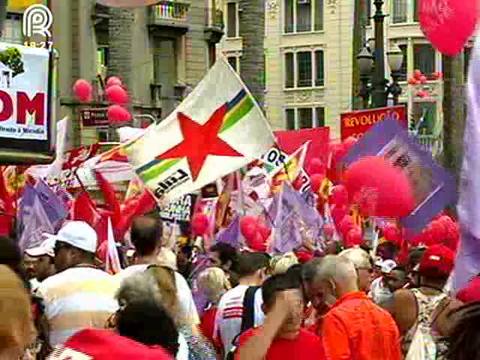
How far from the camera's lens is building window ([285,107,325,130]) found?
69250 millimetres

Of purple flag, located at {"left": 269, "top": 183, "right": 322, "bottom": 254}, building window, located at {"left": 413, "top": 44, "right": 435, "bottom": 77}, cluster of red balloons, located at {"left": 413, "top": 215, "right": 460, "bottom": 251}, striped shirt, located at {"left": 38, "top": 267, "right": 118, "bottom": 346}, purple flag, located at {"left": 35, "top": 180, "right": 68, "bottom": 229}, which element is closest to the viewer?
striped shirt, located at {"left": 38, "top": 267, "right": 118, "bottom": 346}

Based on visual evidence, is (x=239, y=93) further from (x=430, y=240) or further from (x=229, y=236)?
(x=229, y=236)

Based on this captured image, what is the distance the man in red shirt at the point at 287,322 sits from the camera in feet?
23.6

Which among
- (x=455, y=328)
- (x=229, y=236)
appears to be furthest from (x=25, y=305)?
(x=229, y=236)

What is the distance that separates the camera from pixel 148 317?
5.25 metres

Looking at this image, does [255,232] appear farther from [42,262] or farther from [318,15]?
[318,15]

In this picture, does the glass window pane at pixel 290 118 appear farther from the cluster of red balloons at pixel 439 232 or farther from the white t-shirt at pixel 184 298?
the white t-shirt at pixel 184 298

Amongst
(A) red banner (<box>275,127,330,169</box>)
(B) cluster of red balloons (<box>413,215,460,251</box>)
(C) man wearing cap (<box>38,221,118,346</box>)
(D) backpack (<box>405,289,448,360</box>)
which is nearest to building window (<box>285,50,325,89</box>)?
(A) red banner (<box>275,127,330,169</box>)

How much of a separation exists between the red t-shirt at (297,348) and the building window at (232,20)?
6212cm

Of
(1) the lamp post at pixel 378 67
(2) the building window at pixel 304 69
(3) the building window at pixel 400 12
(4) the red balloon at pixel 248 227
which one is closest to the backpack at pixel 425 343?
(4) the red balloon at pixel 248 227

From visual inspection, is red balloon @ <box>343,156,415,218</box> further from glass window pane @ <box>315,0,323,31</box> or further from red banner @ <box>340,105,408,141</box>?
glass window pane @ <box>315,0,323,31</box>

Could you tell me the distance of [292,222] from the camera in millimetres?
15648

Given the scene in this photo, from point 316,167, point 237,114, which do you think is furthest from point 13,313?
point 316,167

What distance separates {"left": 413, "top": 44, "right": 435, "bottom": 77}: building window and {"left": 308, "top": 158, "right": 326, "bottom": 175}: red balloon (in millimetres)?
46457
